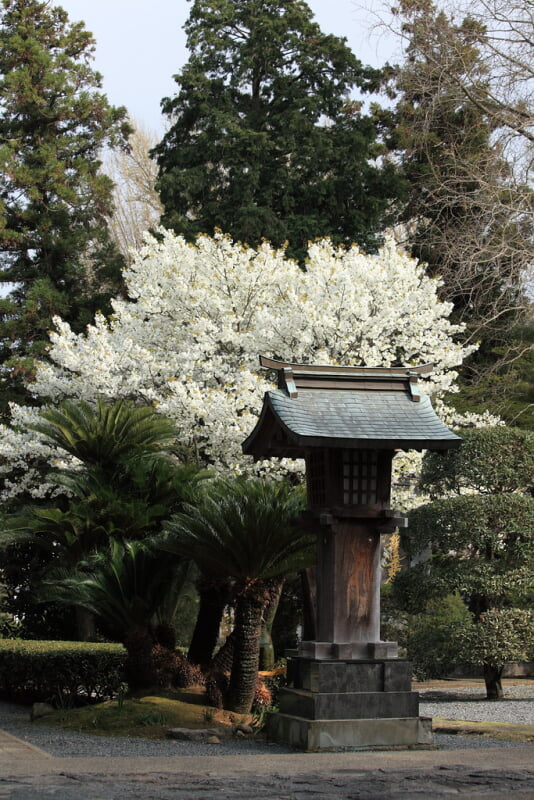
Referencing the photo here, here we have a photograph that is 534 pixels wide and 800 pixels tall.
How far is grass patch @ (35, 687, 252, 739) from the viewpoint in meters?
10.9

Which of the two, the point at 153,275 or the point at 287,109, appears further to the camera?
the point at 287,109

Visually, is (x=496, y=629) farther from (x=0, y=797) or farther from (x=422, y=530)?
(x=0, y=797)

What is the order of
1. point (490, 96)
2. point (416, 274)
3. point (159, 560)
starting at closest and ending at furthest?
point (159, 560), point (490, 96), point (416, 274)

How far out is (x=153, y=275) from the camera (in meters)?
20.1

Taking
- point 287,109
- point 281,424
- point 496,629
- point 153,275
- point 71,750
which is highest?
point 287,109

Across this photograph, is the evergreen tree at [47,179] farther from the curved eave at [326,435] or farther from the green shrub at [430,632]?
the curved eave at [326,435]

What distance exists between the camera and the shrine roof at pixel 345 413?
377 inches

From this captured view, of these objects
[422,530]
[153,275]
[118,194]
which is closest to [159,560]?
[422,530]

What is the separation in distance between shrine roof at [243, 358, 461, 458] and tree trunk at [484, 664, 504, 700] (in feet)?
22.5

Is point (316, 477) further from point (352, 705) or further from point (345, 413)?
point (352, 705)

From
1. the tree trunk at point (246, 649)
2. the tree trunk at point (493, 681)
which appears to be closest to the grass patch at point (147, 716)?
the tree trunk at point (246, 649)

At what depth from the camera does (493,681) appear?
1538 centimetres

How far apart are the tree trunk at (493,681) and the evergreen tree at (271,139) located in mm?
12968

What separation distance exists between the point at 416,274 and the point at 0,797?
15813mm
